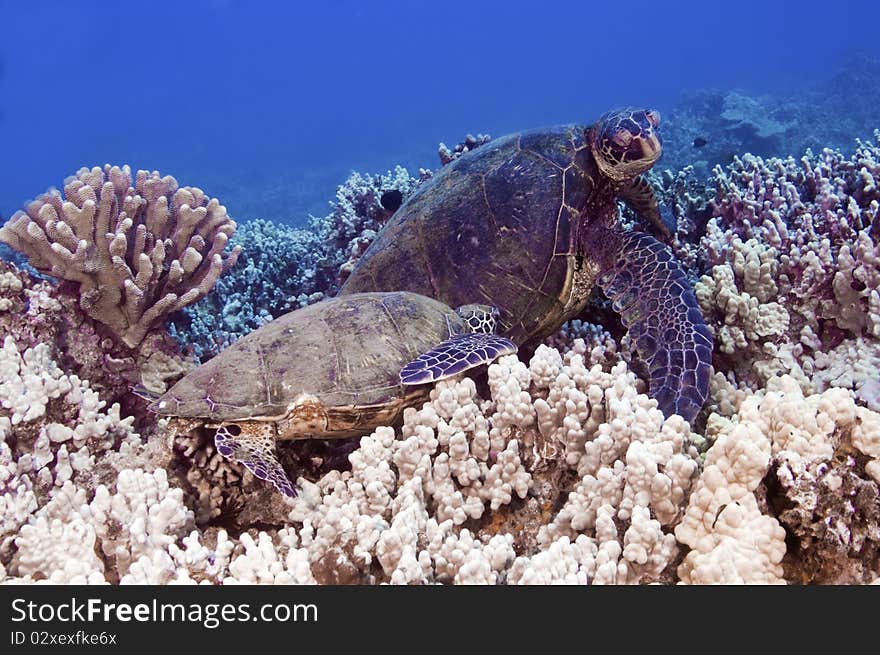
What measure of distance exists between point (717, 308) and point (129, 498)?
11.0ft

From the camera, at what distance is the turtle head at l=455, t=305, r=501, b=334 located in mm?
3250

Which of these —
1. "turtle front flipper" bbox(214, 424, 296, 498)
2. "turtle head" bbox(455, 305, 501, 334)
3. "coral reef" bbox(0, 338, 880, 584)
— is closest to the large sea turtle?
"turtle head" bbox(455, 305, 501, 334)

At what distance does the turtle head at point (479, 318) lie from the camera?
3250mm

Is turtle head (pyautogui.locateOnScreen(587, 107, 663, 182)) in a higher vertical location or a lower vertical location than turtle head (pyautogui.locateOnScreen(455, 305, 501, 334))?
higher

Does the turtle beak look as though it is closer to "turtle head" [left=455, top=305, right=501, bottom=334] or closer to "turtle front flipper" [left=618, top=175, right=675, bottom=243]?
"turtle front flipper" [left=618, top=175, right=675, bottom=243]

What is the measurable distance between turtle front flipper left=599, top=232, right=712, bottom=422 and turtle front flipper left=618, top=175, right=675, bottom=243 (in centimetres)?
54

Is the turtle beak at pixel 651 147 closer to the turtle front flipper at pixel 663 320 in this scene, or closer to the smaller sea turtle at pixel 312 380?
the turtle front flipper at pixel 663 320

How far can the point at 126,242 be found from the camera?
3262mm

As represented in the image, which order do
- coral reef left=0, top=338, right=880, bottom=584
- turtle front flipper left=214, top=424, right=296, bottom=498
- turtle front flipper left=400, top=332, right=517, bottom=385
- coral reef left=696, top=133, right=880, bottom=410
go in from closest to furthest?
coral reef left=0, top=338, right=880, bottom=584 < turtle front flipper left=214, top=424, right=296, bottom=498 < turtle front flipper left=400, top=332, right=517, bottom=385 < coral reef left=696, top=133, right=880, bottom=410

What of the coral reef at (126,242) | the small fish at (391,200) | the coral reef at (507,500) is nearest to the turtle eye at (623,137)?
the coral reef at (507,500)

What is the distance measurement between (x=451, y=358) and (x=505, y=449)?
20.7 inches

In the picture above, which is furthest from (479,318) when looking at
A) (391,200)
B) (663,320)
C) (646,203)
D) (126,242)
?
(391,200)

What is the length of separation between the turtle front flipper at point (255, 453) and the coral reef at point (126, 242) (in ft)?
4.38
